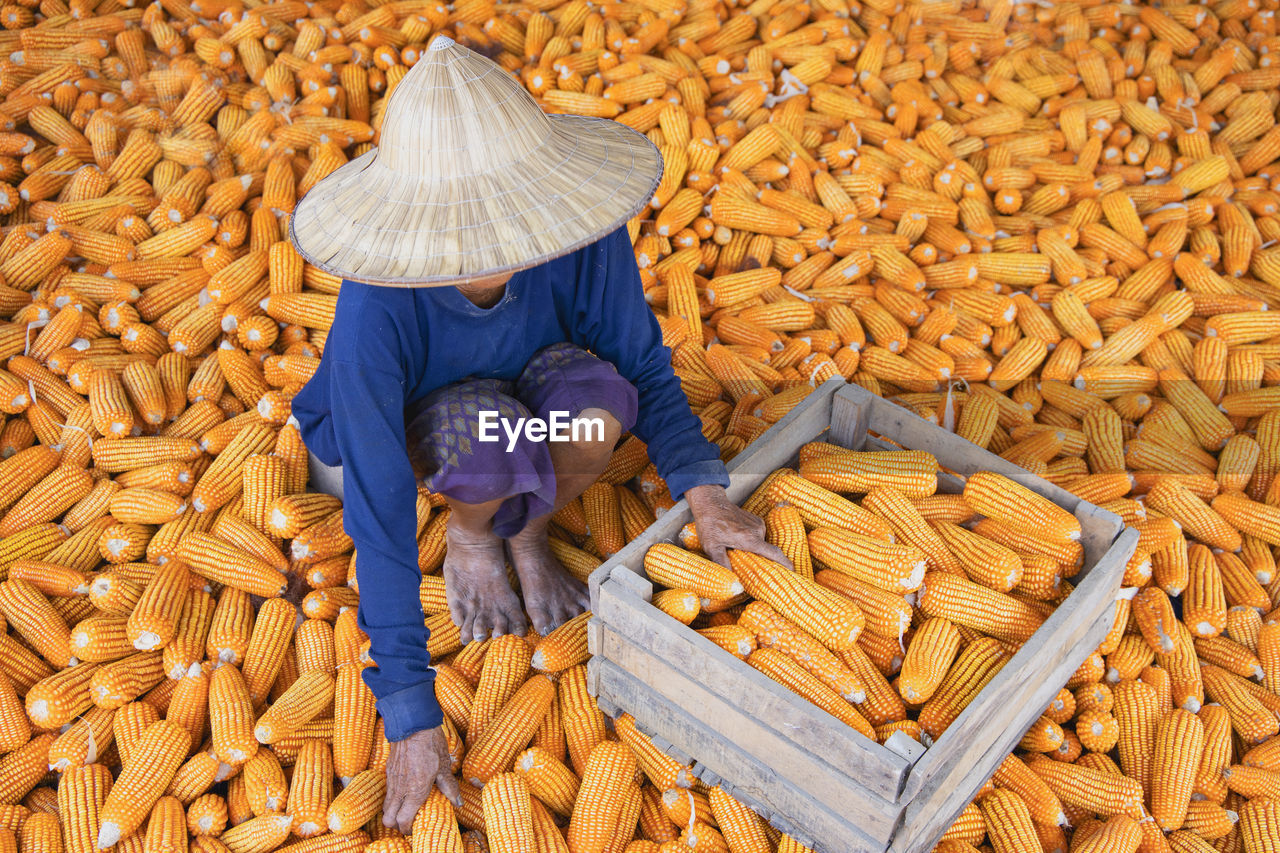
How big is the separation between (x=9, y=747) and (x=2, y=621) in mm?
426

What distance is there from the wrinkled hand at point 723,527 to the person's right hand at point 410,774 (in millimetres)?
868

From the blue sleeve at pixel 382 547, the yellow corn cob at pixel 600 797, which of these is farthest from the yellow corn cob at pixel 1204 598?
the blue sleeve at pixel 382 547

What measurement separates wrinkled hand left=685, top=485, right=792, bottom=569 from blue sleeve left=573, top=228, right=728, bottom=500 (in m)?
0.05

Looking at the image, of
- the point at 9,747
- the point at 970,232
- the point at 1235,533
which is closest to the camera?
the point at 9,747

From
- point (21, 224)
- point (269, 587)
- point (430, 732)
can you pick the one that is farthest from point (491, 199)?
point (21, 224)

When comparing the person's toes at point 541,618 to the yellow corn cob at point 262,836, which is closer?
the yellow corn cob at point 262,836

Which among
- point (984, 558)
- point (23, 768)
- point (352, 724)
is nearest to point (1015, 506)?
point (984, 558)

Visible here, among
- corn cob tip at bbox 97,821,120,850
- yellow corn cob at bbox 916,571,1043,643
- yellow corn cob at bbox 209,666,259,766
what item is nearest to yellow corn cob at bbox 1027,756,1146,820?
yellow corn cob at bbox 916,571,1043,643

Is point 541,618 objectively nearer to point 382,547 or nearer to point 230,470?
point 382,547

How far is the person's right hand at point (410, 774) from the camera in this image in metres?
2.42

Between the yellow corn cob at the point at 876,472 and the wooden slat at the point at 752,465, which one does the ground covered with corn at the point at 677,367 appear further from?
the wooden slat at the point at 752,465

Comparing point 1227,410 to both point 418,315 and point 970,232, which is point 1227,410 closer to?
point 970,232

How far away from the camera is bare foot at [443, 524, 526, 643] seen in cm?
299

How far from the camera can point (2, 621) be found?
9.49ft
